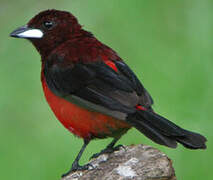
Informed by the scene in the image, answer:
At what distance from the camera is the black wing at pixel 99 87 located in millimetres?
6984

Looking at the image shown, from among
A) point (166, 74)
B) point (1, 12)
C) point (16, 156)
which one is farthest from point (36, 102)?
point (1, 12)

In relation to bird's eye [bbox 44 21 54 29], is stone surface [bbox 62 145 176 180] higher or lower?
lower

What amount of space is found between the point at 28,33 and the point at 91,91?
1241 mm

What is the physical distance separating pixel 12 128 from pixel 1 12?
123 inches

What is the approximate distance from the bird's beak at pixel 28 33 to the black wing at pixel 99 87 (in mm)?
479

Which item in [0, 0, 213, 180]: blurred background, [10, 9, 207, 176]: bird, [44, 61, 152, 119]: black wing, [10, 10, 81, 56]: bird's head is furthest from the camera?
[0, 0, 213, 180]: blurred background

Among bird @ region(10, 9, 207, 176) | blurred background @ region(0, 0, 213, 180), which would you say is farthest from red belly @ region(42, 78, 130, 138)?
blurred background @ region(0, 0, 213, 180)

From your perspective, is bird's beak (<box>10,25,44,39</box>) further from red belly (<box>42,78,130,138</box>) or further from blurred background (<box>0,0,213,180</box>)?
blurred background (<box>0,0,213,180</box>)

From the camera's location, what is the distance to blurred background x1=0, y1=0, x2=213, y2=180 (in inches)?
363

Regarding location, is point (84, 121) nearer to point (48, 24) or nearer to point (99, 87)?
point (99, 87)

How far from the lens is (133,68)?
411 inches

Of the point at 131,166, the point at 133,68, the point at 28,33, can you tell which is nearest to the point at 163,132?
the point at 131,166

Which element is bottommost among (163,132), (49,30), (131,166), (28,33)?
(131,166)

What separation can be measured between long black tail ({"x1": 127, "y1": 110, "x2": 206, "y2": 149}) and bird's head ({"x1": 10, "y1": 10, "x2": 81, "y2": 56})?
58.0 inches
